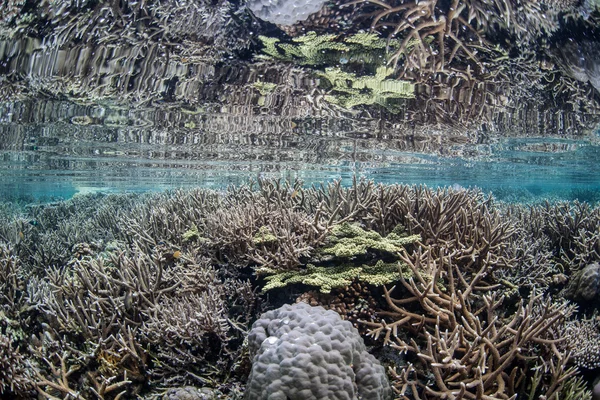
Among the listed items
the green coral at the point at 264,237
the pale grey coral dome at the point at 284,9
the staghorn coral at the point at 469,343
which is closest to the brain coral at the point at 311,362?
the staghorn coral at the point at 469,343

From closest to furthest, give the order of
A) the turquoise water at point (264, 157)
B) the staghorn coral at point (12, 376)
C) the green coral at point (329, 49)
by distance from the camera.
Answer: the staghorn coral at point (12, 376) < the green coral at point (329, 49) < the turquoise water at point (264, 157)

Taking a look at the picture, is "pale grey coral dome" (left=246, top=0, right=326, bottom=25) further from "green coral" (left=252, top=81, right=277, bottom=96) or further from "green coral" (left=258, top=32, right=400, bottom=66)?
"green coral" (left=252, top=81, right=277, bottom=96)

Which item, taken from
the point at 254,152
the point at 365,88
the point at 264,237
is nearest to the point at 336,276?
the point at 264,237

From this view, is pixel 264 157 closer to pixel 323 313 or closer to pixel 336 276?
pixel 336 276

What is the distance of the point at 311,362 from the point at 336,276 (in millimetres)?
1495

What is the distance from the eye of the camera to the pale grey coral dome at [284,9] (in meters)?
5.60

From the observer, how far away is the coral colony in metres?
3.89

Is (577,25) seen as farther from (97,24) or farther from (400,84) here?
(97,24)

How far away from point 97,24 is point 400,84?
6.13 m

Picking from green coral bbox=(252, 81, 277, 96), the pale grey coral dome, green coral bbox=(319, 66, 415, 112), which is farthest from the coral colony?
green coral bbox=(252, 81, 277, 96)

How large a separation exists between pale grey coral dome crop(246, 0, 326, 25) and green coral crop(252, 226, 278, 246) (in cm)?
341

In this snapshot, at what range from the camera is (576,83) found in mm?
8398

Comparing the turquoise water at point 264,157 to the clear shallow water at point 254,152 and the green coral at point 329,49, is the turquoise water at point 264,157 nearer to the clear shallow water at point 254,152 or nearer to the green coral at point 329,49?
the clear shallow water at point 254,152

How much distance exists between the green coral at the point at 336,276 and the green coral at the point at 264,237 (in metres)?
0.56
